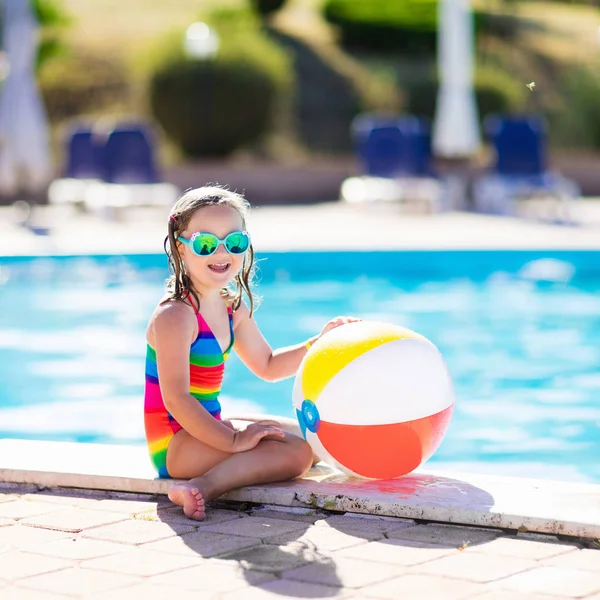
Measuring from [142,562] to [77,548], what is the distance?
218 millimetres

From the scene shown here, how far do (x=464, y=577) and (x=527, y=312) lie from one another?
6.42 meters

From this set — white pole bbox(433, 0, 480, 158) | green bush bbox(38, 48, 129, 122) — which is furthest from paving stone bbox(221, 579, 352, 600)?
green bush bbox(38, 48, 129, 122)

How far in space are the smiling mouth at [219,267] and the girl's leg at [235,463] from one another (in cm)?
51

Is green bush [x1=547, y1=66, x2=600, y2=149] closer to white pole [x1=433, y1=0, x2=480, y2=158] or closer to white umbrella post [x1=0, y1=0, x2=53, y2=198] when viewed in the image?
white pole [x1=433, y1=0, x2=480, y2=158]

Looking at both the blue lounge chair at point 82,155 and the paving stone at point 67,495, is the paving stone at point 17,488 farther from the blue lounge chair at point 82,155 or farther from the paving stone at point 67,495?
the blue lounge chair at point 82,155

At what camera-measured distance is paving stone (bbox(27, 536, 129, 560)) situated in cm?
295

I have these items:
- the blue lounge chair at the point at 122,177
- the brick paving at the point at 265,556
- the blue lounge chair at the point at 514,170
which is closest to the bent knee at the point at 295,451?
the brick paving at the point at 265,556

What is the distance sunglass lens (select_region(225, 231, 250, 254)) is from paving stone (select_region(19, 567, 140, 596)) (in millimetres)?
1053

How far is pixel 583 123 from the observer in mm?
19906

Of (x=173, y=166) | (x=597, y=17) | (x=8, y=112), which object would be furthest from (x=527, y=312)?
(x=597, y=17)

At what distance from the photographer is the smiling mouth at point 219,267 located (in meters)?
3.49

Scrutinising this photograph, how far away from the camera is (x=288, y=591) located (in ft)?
8.70

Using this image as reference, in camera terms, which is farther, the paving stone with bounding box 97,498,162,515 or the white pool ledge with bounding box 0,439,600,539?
the paving stone with bounding box 97,498,162,515

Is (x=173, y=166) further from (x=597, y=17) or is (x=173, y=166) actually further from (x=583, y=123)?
(x=597, y=17)
